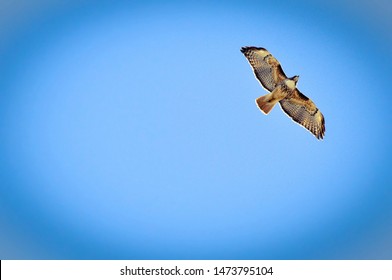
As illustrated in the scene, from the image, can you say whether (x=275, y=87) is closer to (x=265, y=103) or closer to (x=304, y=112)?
(x=265, y=103)

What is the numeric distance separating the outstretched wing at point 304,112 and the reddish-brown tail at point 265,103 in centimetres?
12

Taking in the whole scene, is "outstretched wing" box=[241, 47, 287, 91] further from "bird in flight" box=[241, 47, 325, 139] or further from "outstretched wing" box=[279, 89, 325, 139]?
"outstretched wing" box=[279, 89, 325, 139]

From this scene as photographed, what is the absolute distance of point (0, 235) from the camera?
20.2 feet

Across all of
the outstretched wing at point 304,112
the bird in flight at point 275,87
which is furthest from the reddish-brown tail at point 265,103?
the outstretched wing at point 304,112

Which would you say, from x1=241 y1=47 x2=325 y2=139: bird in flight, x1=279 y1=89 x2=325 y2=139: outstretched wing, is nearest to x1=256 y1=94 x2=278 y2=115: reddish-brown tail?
x1=241 y1=47 x2=325 y2=139: bird in flight

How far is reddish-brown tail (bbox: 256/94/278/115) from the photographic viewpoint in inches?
220

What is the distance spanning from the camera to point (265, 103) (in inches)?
222

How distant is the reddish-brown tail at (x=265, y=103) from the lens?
5.60 meters

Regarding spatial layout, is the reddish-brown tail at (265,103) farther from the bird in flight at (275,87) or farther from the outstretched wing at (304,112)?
the outstretched wing at (304,112)
